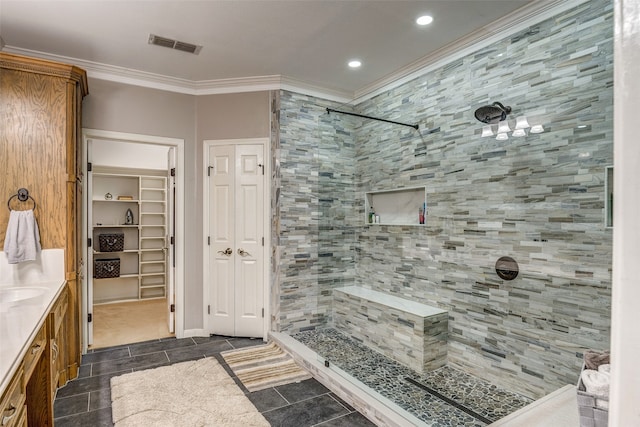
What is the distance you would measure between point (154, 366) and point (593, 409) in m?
3.14

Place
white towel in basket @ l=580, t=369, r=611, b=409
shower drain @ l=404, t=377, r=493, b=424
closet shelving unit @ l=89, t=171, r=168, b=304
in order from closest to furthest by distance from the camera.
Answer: white towel in basket @ l=580, t=369, r=611, b=409, shower drain @ l=404, t=377, r=493, b=424, closet shelving unit @ l=89, t=171, r=168, b=304

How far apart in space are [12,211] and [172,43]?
1777 millimetres

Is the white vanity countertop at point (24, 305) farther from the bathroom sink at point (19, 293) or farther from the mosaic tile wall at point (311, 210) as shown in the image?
the mosaic tile wall at point (311, 210)

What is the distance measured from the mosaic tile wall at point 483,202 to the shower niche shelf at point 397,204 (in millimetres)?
79

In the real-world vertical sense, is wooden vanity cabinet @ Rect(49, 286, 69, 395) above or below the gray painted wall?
below

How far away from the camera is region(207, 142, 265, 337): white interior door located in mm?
3807

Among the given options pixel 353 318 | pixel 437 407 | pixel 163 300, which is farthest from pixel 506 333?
pixel 163 300

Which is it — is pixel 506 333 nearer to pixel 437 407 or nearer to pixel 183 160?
pixel 437 407

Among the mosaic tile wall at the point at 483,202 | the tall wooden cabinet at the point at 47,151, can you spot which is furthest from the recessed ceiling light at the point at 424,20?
the tall wooden cabinet at the point at 47,151

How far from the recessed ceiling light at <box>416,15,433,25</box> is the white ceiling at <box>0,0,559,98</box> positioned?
0.13ft

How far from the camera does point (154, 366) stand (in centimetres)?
310

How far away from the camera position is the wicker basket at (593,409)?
99 centimetres

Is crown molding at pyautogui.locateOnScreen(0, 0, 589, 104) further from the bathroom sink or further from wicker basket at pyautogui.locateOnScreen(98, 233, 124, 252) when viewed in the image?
wicker basket at pyautogui.locateOnScreen(98, 233, 124, 252)

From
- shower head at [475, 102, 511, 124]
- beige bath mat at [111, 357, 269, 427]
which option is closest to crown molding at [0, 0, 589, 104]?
shower head at [475, 102, 511, 124]
